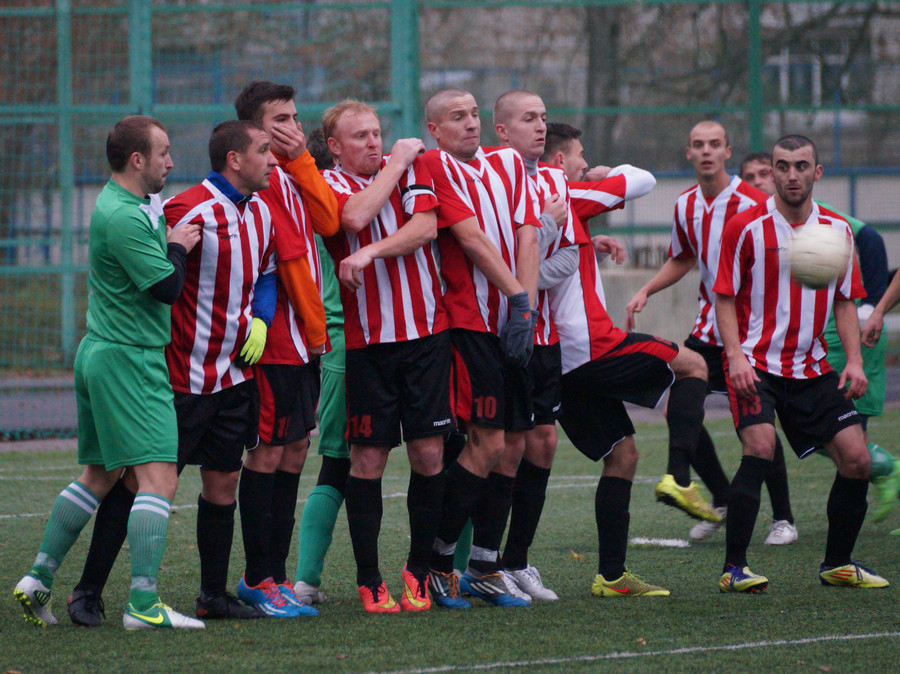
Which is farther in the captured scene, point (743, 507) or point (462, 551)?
point (462, 551)

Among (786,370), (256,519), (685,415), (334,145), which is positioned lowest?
(256,519)

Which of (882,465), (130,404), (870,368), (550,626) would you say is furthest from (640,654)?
(870,368)

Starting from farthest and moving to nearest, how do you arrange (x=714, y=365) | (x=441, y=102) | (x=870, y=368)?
(x=870, y=368) → (x=714, y=365) → (x=441, y=102)

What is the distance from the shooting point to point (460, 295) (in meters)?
4.91

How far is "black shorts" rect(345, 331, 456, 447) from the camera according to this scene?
4746mm

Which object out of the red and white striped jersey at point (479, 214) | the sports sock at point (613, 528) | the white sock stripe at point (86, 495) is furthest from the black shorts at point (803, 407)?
the white sock stripe at point (86, 495)

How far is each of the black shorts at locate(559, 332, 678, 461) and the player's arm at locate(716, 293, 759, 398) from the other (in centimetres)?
24

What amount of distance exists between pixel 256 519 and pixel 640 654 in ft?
5.48

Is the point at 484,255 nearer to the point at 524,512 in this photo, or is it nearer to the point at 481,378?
the point at 481,378

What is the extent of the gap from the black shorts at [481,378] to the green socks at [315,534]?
30.4 inches

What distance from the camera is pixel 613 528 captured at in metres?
5.21

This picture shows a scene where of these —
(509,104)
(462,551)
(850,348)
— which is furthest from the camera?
(462,551)

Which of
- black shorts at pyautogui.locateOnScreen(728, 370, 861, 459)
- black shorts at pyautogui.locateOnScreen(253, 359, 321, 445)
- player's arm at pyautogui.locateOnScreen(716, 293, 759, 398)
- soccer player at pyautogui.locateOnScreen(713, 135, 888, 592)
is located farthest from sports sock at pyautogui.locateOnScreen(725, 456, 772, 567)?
black shorts at pyautogui.locateOnScreen(253, 359, 321, 445)

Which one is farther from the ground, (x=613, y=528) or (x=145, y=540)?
(x=145, y=540)
